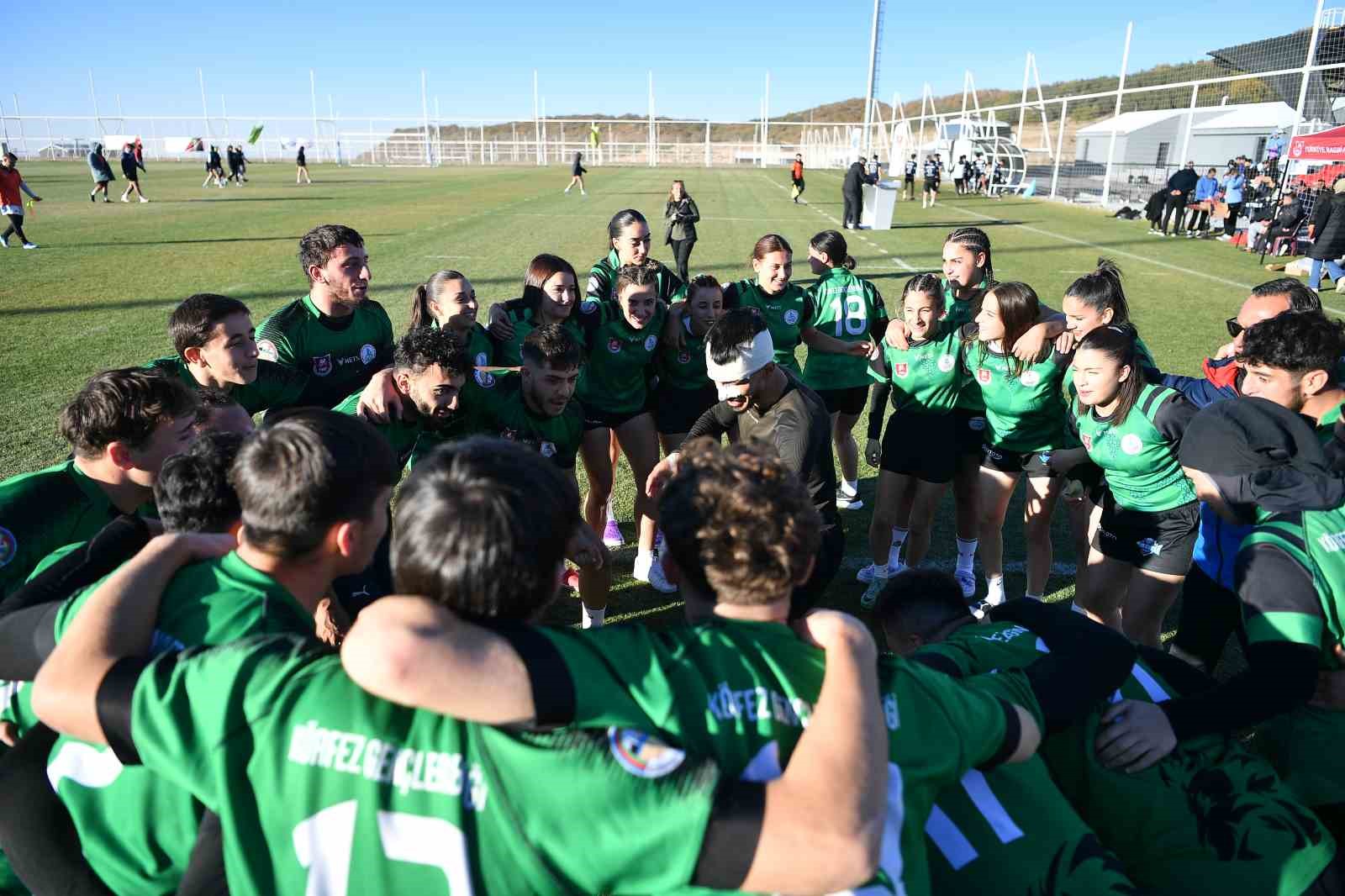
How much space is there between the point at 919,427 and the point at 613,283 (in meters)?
2.77

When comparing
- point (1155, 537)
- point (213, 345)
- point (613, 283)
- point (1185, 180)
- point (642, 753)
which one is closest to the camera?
point (642, 753)

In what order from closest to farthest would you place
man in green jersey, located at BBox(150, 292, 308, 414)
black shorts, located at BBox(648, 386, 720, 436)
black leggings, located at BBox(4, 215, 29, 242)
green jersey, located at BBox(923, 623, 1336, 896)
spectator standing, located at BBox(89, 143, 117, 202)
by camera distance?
green jersey, located at BBox(923, 623, 1336, 896)
man in green jersey, located at BBox(150, 292, 308, 414)
black shorts, located at BBox(648, 386, 720, 436)
black leggings, located at BBox(4, 215, 29, 242)
spectator standing, located at BBox(89, 143, 117, 202)

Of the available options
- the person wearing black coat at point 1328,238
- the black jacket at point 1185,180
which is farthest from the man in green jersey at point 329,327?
the black jacket at point 1185,180

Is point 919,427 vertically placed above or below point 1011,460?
above

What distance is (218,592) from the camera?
5.76 feet

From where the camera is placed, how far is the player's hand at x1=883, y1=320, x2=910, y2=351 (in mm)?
4910

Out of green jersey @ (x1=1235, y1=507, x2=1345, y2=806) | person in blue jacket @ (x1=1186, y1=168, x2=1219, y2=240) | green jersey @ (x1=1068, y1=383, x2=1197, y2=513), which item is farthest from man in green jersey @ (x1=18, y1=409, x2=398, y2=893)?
person in blue jacket @ (x1=1186, y1=168, x2=1219, y2=240)

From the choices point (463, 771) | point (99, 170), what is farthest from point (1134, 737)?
point (99, 170)

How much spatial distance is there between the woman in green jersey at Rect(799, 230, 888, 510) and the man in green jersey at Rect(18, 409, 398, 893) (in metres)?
4.54

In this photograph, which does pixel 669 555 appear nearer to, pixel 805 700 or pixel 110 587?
pixel 805 700

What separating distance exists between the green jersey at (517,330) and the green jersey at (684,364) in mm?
622

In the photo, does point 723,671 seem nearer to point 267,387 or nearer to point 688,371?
point 267,387

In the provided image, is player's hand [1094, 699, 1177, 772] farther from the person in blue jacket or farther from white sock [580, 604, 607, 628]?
the person in blue jacket

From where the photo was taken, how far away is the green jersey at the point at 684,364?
539 cm
